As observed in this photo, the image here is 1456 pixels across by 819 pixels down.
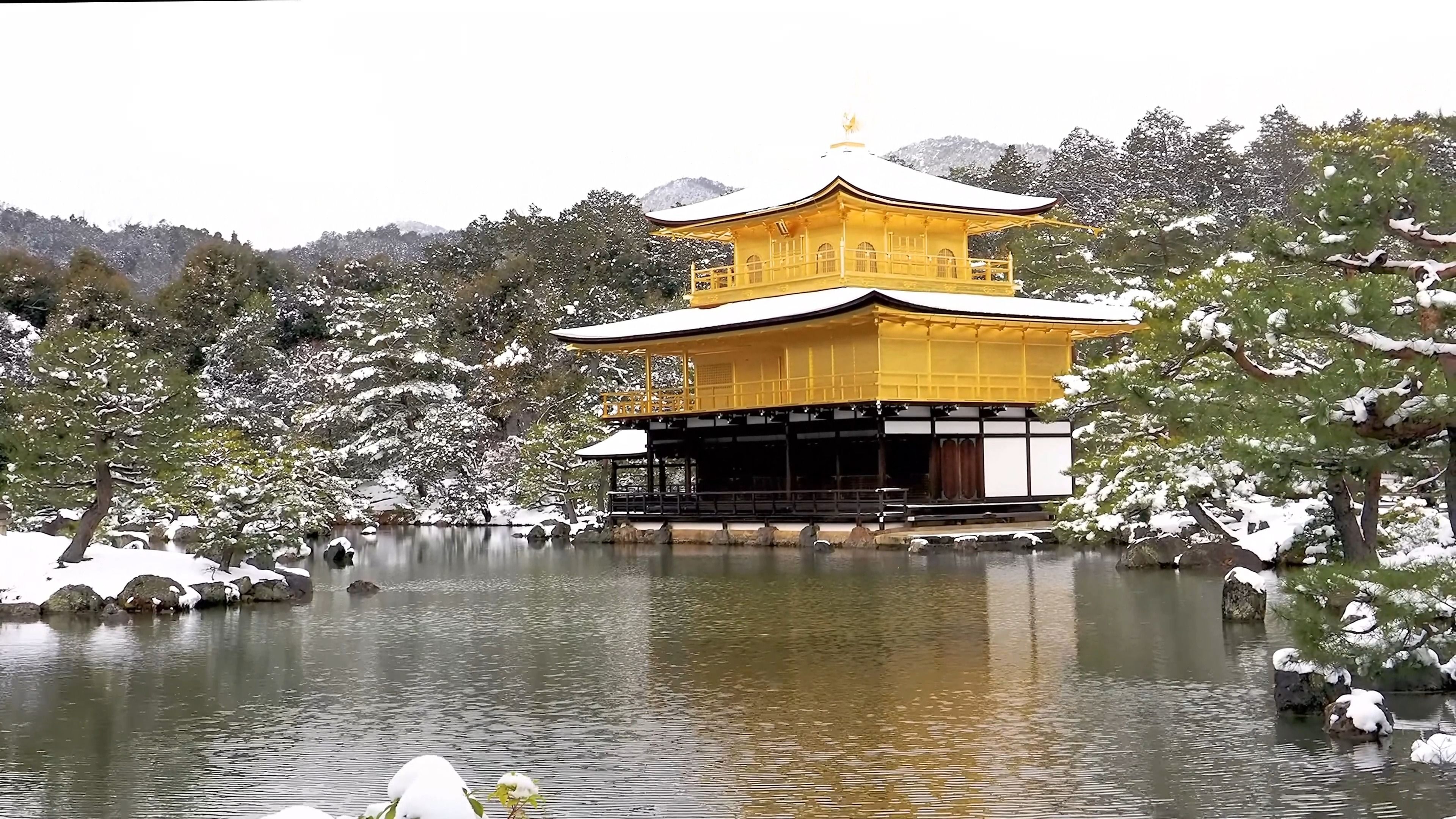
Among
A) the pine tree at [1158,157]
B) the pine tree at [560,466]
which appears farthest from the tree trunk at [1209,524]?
the pine tree at [1158,157]

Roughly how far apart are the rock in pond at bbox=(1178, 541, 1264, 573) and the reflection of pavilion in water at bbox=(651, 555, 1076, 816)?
283cm

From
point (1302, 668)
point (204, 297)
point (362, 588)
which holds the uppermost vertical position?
point (204, 297)

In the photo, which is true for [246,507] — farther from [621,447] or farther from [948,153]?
[948,153]

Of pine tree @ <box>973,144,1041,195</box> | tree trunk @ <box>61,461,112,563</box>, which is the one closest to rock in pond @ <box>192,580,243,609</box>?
tree trunk @ <box>61,461,112,563</box>

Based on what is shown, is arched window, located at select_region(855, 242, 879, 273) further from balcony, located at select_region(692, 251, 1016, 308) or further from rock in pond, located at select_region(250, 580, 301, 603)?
rock in pond, located at select_region(250, 580, 301, 603)

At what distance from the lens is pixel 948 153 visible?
150000 millimetres

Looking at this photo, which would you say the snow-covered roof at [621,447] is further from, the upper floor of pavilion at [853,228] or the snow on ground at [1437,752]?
the snow on ground at [1437,752]

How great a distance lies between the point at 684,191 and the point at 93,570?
398ft

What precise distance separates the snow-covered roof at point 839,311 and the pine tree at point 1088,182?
26.6 m

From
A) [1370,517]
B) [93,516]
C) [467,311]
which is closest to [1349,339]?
[1370,517]

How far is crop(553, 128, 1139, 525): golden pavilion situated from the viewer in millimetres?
33594

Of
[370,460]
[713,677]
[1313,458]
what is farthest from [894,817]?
[370,460]

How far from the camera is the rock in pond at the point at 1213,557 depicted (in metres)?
24.4

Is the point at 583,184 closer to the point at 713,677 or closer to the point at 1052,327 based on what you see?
the point at 1052,327
